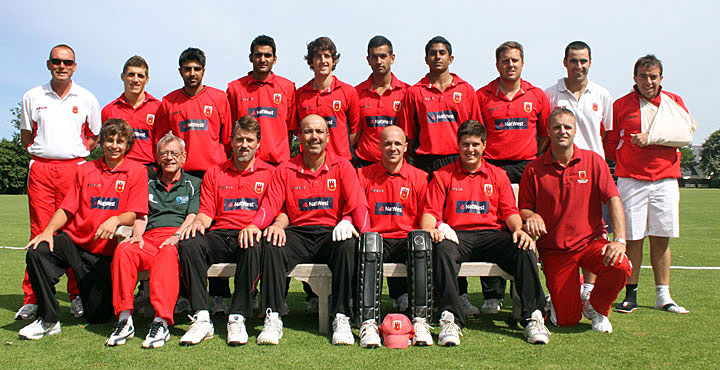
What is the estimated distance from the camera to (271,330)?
394 cm

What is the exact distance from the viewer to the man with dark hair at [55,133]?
17.0ft

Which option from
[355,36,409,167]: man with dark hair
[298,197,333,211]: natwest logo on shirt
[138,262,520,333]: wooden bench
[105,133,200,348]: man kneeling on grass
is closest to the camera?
[105,133,200,348]: man kneeling on grass

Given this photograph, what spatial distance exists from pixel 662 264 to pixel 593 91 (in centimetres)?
189

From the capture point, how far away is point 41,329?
4.12 metres

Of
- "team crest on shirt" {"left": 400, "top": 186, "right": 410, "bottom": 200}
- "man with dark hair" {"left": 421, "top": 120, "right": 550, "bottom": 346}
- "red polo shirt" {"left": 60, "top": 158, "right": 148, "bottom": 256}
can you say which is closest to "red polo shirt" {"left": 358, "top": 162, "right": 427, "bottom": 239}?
"team crest on shirt" {"left": 400, "top": 186, "right": 410, "bottom": 200}

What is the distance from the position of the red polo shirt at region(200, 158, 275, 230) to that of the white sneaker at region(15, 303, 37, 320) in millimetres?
1853

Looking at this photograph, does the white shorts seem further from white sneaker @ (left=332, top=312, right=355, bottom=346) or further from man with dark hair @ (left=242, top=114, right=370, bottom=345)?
white sneaker @ (left=332, top=312, right=355, bottom=346)

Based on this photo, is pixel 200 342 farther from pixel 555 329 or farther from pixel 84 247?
pixel 555 329

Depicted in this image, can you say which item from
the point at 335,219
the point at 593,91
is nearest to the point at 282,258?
the point at 335,219

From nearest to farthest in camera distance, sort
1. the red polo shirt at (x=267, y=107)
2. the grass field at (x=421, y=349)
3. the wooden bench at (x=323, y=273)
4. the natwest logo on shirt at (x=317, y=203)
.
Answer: the grass field at (x=421, y=349)
the wooden bench at (x=323, y=273)
the natwest logo on shirt at (x=317, y=203)
the red polo shirt at (x=267, y=107)

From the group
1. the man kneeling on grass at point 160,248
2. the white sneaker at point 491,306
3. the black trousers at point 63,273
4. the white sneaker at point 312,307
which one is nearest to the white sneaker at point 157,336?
the man kneeling on grass at point 160,248

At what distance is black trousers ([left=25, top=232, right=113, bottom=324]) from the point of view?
4.18m

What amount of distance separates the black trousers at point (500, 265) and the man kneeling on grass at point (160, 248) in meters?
2.09

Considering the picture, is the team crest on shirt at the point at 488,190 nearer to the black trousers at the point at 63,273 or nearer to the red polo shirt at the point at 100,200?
the red polo shirt at the point at 100,200
